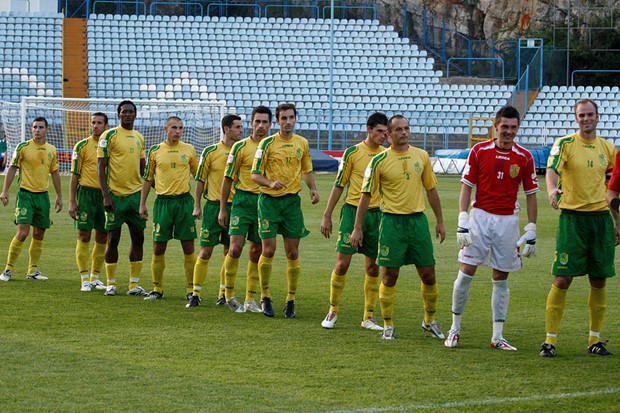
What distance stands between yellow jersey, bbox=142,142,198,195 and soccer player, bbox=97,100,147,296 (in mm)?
379

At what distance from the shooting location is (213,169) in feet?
35.3

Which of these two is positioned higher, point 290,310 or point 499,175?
point 499,175

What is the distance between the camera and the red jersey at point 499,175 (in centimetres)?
813

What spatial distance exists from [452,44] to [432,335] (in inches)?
1566

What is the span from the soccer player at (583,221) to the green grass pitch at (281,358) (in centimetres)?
37

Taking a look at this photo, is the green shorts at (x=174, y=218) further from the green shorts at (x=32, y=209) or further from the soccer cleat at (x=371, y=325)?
the soccer cleat at (x=371, y=325)

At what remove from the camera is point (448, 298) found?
36.2 ft

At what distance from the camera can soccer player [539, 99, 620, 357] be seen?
26.3 feet

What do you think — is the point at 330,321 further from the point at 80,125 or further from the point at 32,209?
the point at 80,125

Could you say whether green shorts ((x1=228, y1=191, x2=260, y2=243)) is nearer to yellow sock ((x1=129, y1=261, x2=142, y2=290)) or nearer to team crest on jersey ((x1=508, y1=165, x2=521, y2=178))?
yellow sock ((x1=129, y1=261, x2=142, y2=290))

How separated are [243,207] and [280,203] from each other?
52 cm

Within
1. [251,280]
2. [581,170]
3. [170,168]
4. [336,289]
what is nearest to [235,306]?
[251,280]

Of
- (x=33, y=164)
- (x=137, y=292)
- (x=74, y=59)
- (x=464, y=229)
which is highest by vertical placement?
(x=74, y=59)

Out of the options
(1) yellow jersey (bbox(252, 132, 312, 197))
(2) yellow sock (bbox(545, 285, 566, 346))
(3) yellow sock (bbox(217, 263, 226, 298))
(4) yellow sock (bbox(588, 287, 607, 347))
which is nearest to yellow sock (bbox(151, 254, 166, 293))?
(3) yellow sock (bbox(217, 263, 226, 298))
